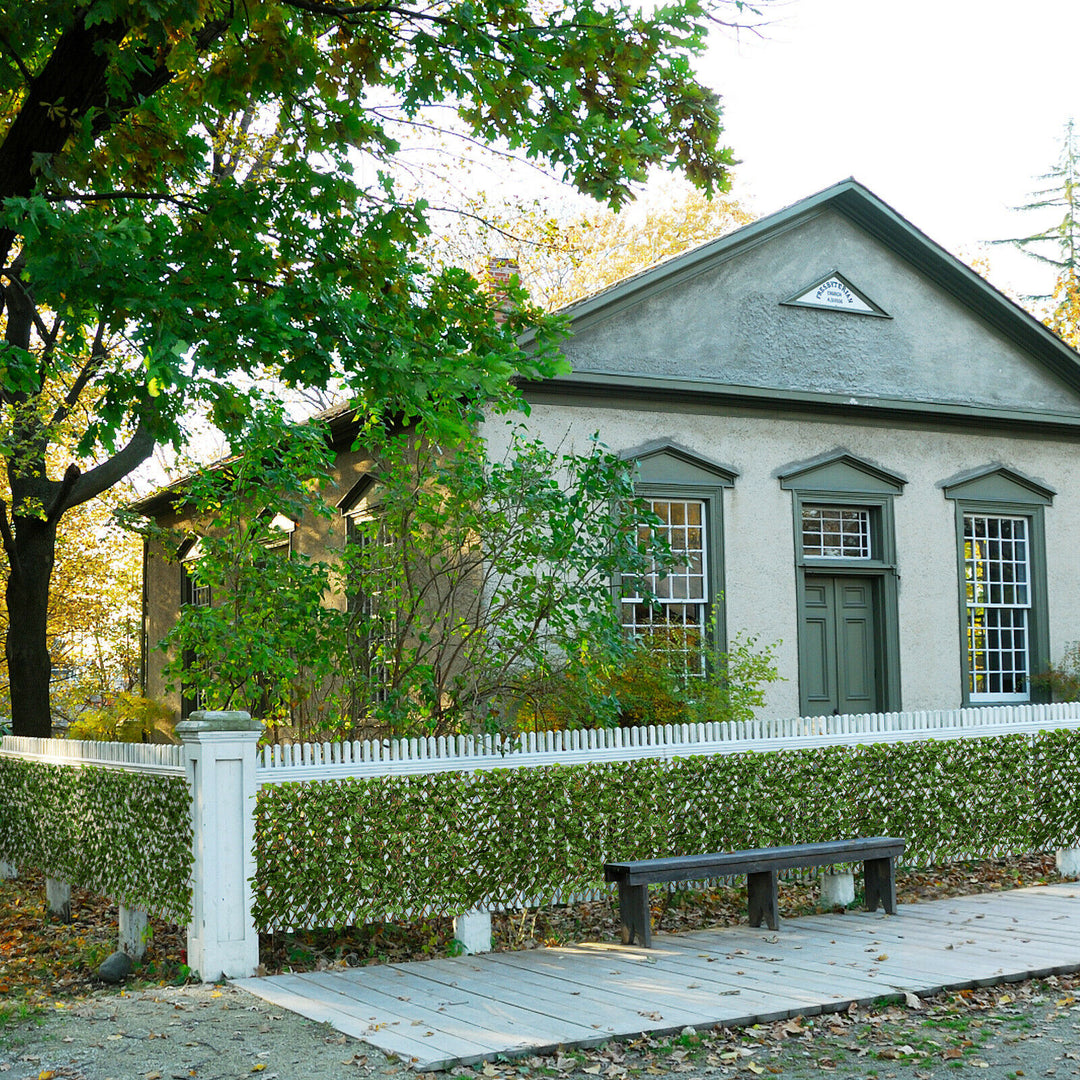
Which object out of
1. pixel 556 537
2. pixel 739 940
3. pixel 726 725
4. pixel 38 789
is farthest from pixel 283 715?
pixel 739 940

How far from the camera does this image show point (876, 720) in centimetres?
1149

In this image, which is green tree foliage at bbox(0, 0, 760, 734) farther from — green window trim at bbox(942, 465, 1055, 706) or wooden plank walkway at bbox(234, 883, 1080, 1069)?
green window trim at bbox(942, 465, 1055, 706)

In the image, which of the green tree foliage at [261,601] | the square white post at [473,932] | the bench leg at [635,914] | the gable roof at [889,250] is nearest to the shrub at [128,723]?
the green tree foliage at [261,601]

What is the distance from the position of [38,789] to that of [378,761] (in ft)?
12.4

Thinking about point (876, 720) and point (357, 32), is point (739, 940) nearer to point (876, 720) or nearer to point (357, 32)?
point (876, 720)

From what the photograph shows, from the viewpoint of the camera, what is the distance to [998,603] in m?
16.9

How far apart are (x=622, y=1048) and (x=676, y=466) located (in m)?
8.85

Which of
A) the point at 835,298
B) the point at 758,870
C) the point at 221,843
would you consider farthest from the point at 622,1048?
the point at 835,298

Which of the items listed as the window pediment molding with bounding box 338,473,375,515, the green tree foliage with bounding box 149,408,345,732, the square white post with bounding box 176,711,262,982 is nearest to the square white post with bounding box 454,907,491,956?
the square white post with bounding box 176,711,262,982

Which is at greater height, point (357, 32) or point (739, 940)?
point (357, 32)

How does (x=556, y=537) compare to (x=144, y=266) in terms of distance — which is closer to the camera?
(x=144, y=266)

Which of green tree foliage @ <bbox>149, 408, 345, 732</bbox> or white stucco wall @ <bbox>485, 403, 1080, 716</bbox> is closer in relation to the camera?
green tree foliage @ <bbox>149, 408, 345, 732</bbox>

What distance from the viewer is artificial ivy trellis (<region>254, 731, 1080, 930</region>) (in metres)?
8.69

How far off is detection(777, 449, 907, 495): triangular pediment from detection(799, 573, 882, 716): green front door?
1057 mm
